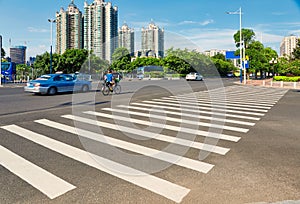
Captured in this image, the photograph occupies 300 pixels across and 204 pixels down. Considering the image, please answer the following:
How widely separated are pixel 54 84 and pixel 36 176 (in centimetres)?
1286

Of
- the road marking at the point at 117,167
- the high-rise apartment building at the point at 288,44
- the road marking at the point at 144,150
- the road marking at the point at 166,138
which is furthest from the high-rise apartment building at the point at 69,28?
the high-rise apartment building at the point at 288,44

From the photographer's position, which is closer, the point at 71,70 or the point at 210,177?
the point at 210,177

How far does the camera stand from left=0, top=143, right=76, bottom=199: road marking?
3287mm

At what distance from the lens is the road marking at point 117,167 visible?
3.28 meters

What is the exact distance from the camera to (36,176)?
370 cm

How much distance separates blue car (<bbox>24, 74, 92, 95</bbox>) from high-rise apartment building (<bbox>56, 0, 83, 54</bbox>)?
82.1 feet

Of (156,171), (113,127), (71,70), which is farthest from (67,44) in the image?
(156,171)

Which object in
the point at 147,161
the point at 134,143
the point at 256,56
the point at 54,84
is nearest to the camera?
the point at 147,161

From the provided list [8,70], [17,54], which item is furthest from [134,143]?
[17,54]

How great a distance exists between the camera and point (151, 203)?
299 centimetres

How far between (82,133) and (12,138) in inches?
58.0

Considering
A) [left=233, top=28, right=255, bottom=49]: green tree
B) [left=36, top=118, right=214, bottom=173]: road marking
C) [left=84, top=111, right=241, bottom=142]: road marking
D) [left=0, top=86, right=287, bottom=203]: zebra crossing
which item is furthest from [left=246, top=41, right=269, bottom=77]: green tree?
[left=36, top=118, right=214, bottom=173]: road marking

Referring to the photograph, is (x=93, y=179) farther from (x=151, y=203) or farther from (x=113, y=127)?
(x=113, y=127)

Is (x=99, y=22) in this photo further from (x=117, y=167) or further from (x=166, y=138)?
(x=117, y=167)
